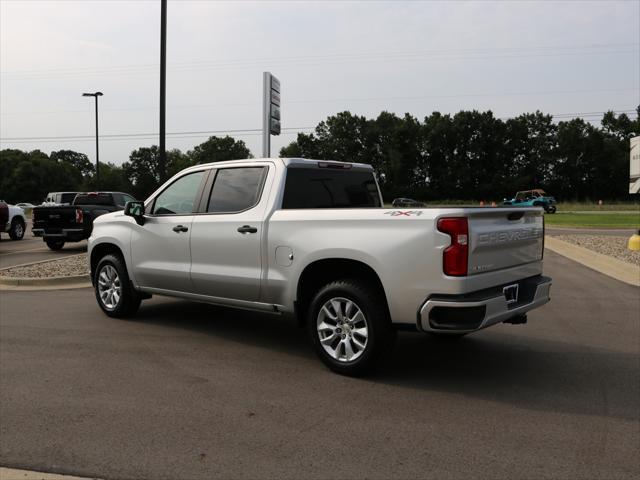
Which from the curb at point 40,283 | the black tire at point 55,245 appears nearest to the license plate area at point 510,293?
the curb at point 40,283

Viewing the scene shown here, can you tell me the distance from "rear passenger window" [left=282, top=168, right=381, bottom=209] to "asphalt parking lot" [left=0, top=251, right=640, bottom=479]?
1.54 metres

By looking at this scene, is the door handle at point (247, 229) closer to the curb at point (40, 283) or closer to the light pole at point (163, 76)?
the curb at point (40, 283)

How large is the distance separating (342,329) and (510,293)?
1.47 metres

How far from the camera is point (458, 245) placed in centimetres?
414

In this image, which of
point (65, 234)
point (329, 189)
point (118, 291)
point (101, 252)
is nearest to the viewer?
point (329, 189)

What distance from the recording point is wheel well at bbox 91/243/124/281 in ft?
23.1

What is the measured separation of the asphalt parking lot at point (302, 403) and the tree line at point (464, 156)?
82581mm

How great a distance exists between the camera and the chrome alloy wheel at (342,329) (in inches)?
183

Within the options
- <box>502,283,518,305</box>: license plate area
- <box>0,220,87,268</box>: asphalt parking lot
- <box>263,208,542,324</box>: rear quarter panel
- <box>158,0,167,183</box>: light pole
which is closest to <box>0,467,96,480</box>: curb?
<box>263,208,542,324</box>: rear quarter panel

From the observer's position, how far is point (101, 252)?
7.29m

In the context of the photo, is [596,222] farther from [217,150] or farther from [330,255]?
[217,150]

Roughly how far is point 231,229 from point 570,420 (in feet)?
11.3

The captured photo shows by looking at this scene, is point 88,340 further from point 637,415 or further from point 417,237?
point 637,415

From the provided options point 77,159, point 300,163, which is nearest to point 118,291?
point 300,163
